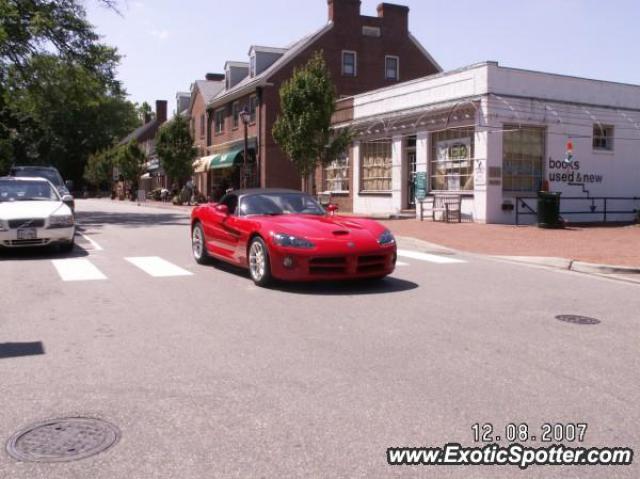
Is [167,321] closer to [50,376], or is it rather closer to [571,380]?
[50,376]

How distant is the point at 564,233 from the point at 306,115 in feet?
34.4

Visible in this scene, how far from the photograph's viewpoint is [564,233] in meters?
18.4

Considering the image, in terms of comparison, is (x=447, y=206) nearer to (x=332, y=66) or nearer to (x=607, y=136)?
(x=607, y=136)

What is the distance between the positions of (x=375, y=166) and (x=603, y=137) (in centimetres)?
881

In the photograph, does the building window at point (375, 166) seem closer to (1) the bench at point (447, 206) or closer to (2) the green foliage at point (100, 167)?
(1) the bench at point (447, 206)

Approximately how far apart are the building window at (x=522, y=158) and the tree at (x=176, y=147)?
24930mm

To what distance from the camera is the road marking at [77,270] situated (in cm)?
995

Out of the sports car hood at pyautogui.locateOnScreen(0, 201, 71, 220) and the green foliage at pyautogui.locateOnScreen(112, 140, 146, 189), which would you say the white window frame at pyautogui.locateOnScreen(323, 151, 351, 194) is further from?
the green foliage at pyautogui.locateOnScreen(112, 140, 146, 189)

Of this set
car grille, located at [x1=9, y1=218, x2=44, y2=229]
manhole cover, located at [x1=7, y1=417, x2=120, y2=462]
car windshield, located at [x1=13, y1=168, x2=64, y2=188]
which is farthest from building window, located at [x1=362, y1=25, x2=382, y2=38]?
manhole cover, located at [x1=7, y1=417, x2=120, y2=462]

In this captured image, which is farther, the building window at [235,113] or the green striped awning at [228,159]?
the building window at [235,113]

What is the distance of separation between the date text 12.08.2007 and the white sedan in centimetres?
1030

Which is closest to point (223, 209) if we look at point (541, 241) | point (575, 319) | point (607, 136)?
point (575, 319)

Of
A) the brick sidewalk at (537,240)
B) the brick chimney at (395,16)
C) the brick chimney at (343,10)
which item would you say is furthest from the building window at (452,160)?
the brick chimney at (395,16)

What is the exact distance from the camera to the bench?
22.5 m
